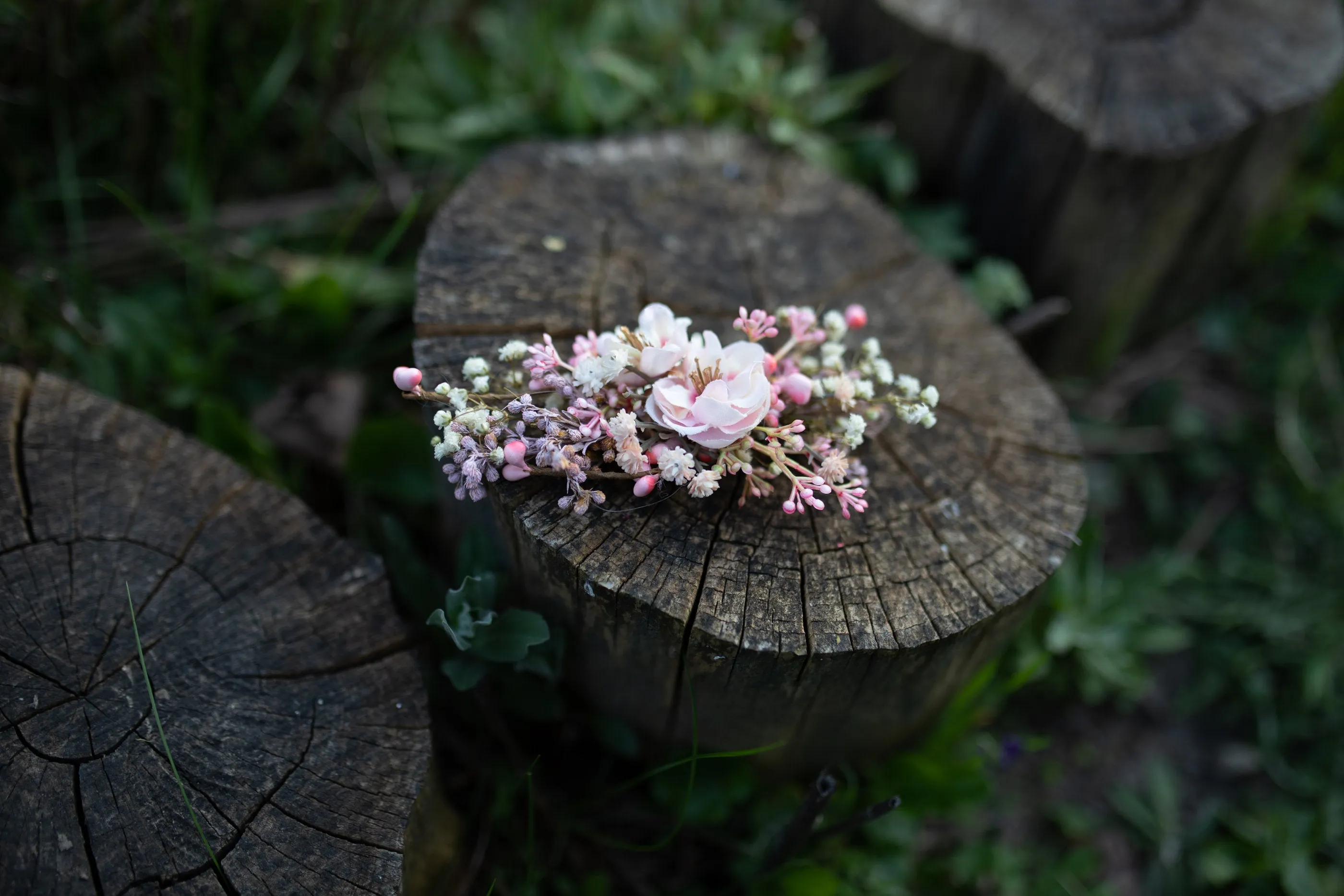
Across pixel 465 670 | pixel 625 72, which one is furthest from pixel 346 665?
pixel 625 72

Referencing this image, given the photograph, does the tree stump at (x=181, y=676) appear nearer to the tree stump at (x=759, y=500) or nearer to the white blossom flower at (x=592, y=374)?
the tree stump at (x=759, y=500)

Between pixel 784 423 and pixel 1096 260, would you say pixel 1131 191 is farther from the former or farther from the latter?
pixel 784 423

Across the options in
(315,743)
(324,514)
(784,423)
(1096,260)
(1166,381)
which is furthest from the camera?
(1166,381)

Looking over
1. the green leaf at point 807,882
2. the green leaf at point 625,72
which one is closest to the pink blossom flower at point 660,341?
the green leaf at point 807,882

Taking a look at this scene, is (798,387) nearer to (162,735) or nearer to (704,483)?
(704,483)

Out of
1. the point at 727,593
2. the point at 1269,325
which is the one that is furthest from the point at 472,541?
the point at 1269,325

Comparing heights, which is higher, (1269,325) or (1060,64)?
(1060,64)

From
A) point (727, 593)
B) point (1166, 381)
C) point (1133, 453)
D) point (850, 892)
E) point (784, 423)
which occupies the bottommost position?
point (850, 892)

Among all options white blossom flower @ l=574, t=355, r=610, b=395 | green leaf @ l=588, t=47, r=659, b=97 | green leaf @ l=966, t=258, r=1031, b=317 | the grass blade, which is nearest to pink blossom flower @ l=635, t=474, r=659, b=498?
white blossom flower @ l=574, t=355, r=610, b=395
